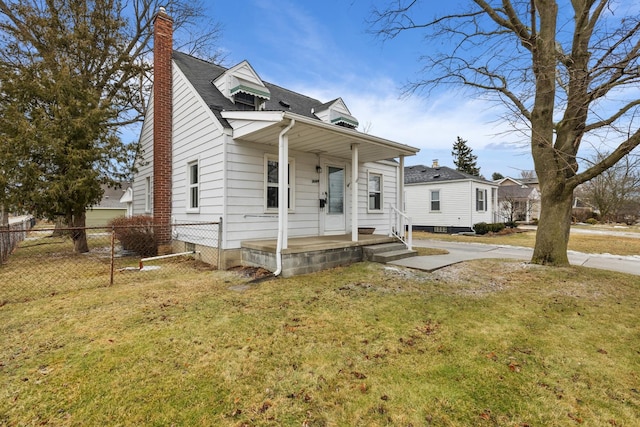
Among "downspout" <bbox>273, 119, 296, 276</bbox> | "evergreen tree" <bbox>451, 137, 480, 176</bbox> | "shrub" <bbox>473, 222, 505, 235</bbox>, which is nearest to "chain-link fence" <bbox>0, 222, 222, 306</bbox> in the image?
"downspout" <bbox>273, 119, 296, 276</bbox>

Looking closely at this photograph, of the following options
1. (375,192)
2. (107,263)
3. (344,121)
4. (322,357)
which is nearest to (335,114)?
(344,121)

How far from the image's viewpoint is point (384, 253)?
24.8 ft

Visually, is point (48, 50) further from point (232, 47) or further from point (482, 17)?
point (482, 17)

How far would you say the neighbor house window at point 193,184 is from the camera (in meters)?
8.05

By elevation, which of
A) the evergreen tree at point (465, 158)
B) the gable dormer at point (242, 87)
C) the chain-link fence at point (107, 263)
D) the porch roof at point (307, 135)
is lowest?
the chain-link fence at point (107, 263)

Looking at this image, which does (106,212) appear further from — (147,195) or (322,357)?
(322,357)

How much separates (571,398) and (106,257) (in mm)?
10366

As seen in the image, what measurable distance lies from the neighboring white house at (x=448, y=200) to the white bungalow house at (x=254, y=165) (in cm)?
971

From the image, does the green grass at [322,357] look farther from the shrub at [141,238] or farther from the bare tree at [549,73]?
the shrub at [141,238]

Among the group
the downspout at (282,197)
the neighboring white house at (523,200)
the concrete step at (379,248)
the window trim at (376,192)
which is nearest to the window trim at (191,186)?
the downspout at (282,197)

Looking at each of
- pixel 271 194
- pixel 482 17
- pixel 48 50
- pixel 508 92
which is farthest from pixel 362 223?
pixel 48 50

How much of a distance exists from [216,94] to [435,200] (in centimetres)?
1582

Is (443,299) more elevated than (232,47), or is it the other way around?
(232,47)

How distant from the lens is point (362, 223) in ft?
32.5
